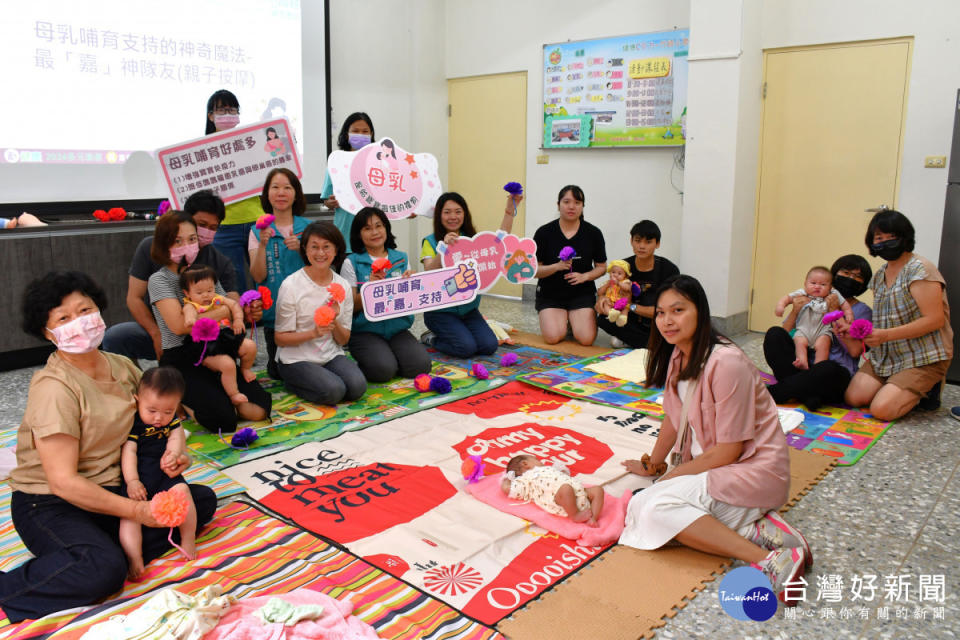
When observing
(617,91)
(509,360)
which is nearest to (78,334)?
(509,360)

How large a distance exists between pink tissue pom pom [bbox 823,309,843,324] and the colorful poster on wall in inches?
103

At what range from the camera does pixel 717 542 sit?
234cm

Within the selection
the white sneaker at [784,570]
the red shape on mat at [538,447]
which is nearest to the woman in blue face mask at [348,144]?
the red shape on mat at [538,447]

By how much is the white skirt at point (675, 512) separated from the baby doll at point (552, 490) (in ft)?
0.57

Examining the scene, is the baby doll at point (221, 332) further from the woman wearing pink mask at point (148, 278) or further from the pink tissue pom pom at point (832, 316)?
the pink tissue pom pom at point (832, 316)

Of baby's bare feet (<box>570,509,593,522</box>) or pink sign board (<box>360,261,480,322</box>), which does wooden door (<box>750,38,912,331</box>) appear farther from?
baby's bare feet (<box>570,509,593,522</box>)

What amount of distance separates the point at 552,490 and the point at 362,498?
76 centimetres

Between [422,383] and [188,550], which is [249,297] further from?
[188,550]

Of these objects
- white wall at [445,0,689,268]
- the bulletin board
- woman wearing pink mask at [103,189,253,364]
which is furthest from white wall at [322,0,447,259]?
woman wearing pink mask at [103,189,253,364]

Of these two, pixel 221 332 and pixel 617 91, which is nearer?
pixel 221 332

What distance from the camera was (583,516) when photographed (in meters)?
2.61

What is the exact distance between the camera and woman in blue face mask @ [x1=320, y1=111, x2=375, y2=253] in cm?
482

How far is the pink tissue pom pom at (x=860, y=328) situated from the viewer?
3707mm

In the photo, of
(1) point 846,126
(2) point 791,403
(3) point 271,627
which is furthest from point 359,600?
(1) point 846,126
